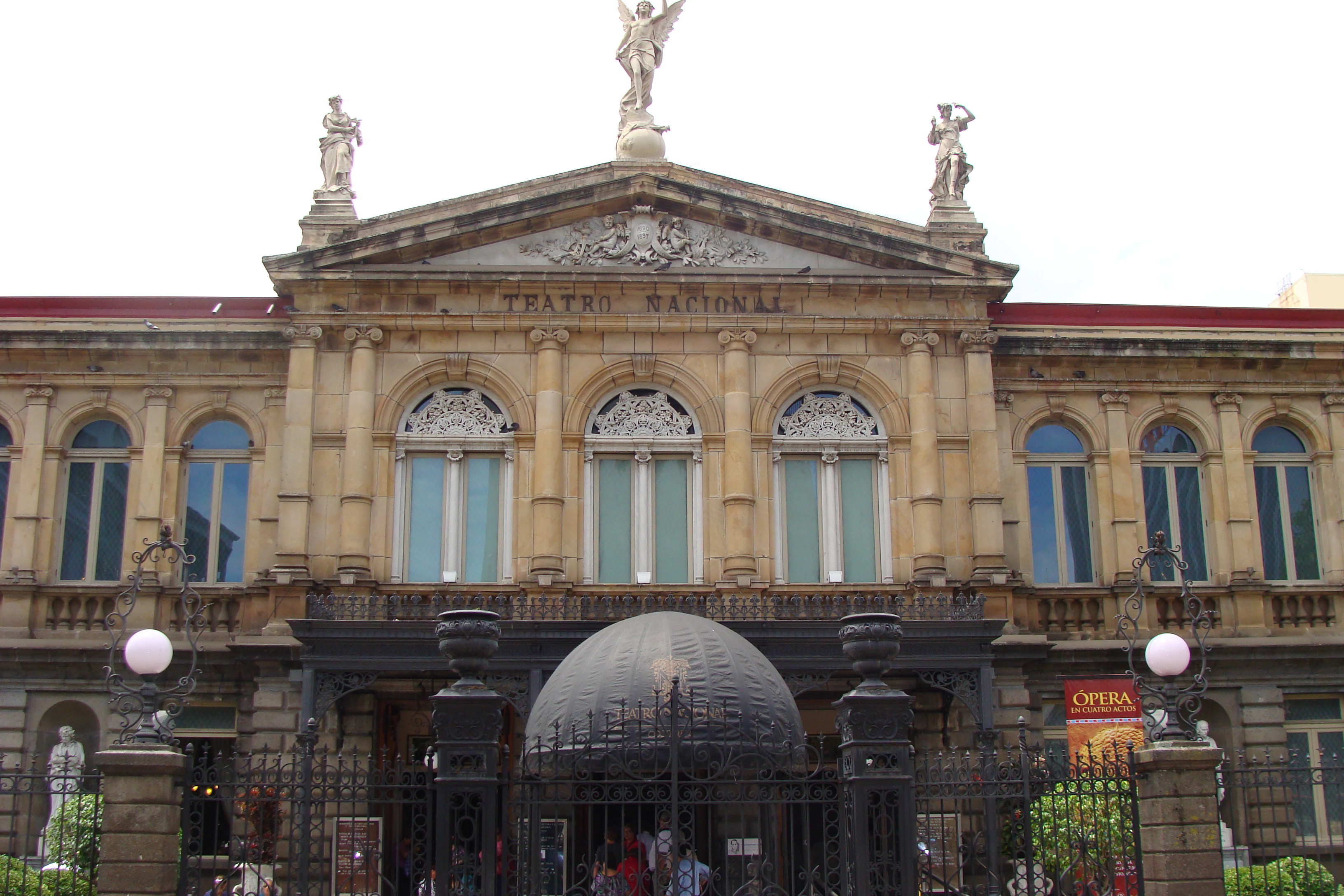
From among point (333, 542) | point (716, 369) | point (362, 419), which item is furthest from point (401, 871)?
point (716, 369)

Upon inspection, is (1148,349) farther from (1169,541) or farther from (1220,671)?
(1220,671)

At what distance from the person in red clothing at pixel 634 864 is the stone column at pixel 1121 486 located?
546 inches

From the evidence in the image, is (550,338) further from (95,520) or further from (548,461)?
(95,520)

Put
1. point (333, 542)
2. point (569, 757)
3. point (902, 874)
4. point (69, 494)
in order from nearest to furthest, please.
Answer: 1. point (902, 874)
2. point (569, 757)
3. point (333, 542)
4. point (69, 494)

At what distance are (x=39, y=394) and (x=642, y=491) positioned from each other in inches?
429

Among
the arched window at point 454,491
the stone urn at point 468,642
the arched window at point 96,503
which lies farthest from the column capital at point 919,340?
the arched window at point 96,503

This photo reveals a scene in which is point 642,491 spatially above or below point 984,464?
below

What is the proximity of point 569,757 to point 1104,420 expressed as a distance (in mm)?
15755

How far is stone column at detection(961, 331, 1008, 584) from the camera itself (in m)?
22.9

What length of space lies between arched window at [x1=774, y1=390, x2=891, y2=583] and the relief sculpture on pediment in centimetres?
291

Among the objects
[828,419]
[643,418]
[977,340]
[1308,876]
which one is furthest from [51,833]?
[977,340]

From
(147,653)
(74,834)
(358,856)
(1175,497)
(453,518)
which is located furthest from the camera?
(1175,497)

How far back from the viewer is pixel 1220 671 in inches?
932

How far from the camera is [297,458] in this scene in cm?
2289
